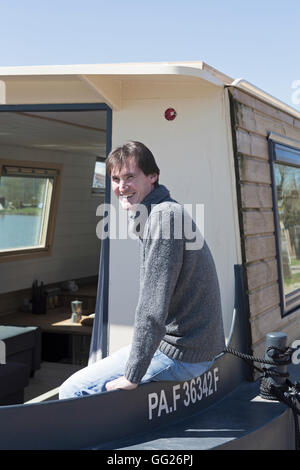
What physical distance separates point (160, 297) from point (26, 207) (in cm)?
639

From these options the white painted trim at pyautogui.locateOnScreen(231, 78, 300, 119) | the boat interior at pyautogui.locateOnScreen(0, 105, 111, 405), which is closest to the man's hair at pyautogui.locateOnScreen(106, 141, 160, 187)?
the white painted trim at pyautogui.locateOnScreen(231, 78, 300, 119)

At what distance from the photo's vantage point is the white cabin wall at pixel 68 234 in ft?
26.8

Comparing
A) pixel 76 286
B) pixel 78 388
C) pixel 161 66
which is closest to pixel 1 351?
pixel 78 388

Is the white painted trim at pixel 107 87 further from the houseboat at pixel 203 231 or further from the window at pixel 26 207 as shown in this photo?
the window at pixel 26 207

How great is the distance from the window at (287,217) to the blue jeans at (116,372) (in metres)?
2.39

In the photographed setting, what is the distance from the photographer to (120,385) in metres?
2.66

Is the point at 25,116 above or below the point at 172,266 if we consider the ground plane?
above

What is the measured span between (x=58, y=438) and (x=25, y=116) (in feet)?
11.7

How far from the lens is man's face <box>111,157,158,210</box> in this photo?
2.72 metres

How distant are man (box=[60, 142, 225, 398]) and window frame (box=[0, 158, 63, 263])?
526cm

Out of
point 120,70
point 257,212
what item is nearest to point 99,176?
point 257,212

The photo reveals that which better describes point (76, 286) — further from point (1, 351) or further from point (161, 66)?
point (161, 66)
